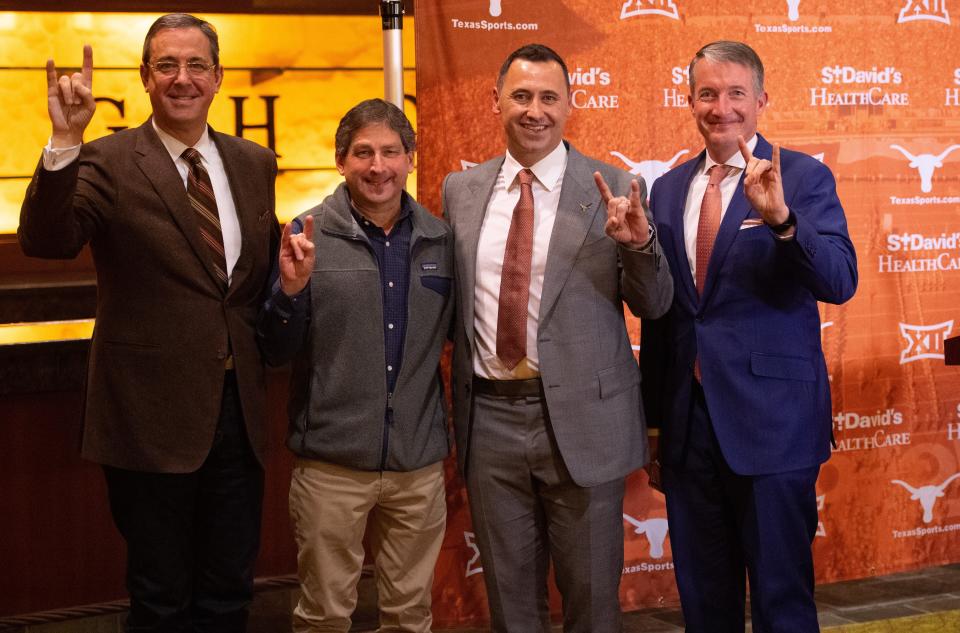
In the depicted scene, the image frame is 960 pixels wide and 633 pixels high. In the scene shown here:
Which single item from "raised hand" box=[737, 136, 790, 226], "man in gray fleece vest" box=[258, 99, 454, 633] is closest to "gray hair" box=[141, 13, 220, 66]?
"man in gray fleece vest" box=[258, 99, 454, 633]

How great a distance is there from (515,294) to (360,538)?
750mm

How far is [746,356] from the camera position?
9.06 ft

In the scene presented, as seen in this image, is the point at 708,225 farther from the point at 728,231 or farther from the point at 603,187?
the point at 603,187

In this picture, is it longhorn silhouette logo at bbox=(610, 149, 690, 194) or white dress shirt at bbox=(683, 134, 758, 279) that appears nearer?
white dress shirt at bbox=(683, 134, 758, 279)

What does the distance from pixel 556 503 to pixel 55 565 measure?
1.84 m

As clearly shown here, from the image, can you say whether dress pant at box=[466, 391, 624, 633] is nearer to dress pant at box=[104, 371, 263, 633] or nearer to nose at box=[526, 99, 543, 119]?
dress pant at box=[104, 371, 263, 633]

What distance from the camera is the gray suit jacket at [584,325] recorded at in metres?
2.73

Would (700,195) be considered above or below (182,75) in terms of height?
below

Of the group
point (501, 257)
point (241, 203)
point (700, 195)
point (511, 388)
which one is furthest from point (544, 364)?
point (241, 203)

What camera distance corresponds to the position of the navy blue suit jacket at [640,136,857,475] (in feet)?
9.00

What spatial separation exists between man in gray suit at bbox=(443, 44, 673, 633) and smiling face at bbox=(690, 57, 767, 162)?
0.25m

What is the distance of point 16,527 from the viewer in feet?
11.8

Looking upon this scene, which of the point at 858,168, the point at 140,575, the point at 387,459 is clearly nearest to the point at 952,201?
the point at 858,168

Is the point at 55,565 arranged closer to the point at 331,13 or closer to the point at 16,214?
the point at 16,214
